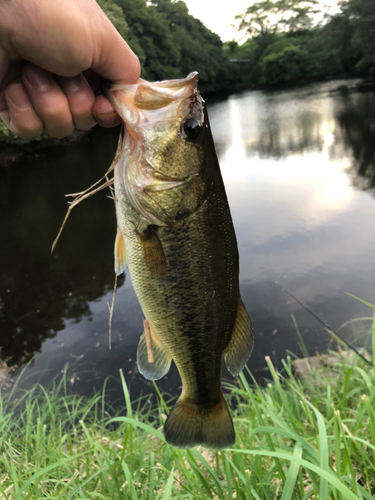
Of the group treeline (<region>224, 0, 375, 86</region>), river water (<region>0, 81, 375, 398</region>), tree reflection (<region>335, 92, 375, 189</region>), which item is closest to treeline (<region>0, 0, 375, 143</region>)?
treeline (<region>224, 0, 375, 86</region>)

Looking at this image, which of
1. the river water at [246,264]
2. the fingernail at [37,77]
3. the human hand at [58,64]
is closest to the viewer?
the human hand at [58,64]

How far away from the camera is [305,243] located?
342 inches

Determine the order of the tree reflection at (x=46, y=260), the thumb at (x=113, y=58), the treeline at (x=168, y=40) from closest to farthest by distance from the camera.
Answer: the thumb at (x=113, y=58) < the tree reflection at (x=46, y=260) < the treeline at (x=168, y=40)

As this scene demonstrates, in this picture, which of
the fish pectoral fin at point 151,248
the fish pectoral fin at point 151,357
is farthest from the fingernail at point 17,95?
the fish pectoral fin at point 151,357

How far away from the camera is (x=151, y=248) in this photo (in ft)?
4.91

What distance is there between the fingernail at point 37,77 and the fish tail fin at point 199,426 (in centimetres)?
165

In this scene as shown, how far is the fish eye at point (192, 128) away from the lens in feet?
4.83

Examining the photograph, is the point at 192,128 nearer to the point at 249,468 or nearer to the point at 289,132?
the point at 249,468

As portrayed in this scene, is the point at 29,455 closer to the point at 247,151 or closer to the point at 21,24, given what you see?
the point at 21,24

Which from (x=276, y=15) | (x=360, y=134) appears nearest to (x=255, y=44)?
(x=276, y=15)

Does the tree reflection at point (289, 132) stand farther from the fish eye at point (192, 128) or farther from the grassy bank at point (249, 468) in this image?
the fish eye at point (192, 128)

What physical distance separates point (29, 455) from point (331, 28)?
225ft

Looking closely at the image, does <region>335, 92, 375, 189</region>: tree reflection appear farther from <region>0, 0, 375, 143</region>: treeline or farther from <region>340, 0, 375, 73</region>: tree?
<region>340, 0, 375, 73</region>: tree

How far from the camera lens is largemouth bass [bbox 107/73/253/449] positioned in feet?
4.80
